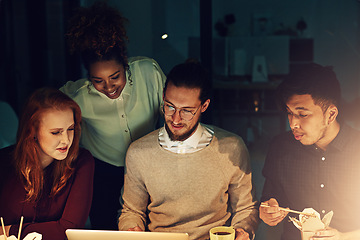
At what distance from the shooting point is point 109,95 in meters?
1.85

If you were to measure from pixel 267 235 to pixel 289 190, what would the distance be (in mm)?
258

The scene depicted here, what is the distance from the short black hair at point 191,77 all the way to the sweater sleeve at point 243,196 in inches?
11.8

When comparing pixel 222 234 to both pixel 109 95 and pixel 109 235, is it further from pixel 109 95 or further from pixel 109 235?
pixel 109 95

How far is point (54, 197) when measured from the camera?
5.66 feet

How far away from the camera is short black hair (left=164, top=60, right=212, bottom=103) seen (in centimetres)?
170

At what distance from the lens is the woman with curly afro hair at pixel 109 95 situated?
177 cm

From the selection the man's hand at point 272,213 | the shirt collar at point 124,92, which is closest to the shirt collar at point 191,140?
the shirt collar at point 124,92

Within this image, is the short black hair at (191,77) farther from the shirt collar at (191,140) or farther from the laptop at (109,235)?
the laptop at (109,235)

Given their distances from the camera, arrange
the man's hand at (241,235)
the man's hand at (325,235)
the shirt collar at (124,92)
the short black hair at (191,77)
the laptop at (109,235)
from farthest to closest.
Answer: the shirt collar at (124,92) → the short black hair at (191,77) → the man's hand at (241,235) → the man's hand at (325,235) → the laptop at (109,235)

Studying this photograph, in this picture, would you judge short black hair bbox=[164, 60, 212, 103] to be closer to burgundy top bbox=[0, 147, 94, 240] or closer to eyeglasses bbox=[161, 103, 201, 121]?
eyeglasses bbox=[161, 103, 201, 121]

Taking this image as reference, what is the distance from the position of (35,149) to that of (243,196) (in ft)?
3.07

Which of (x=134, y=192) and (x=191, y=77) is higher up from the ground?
(x=191, y=77)

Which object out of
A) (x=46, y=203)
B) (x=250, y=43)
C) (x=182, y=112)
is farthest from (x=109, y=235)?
(x=250, y=43)

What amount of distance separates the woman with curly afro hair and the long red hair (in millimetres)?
200
